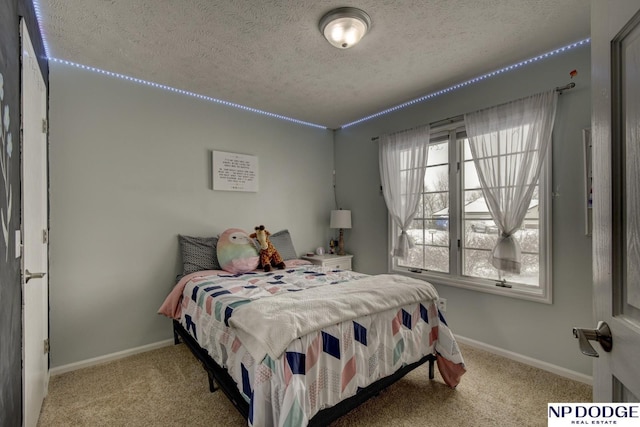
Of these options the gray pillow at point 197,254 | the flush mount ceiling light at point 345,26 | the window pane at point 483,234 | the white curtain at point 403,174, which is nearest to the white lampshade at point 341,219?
the white curtain at point 403,174

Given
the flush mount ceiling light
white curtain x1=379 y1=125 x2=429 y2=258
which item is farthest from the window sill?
the flush mount ceiling light

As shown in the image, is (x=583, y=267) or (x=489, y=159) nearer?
(x=583, y=267)

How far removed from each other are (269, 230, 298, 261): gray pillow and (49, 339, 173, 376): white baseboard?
1.40 meters

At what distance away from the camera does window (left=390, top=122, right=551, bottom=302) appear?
7.75 ft

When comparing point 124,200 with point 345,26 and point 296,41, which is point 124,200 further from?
point 345,26

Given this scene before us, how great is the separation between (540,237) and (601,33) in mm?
2069

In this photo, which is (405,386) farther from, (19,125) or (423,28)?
(19,125)

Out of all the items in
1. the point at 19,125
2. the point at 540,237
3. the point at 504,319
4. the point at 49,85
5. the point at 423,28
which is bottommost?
the point at 504,319

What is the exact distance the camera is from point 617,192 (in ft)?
2.15

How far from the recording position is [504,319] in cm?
254

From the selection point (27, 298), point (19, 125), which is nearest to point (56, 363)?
point (27, 298)

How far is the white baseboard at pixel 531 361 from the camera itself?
2.15 metres

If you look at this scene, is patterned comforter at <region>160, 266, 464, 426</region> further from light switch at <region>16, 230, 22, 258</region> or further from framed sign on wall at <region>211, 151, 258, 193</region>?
framed sign on wall at <region>211, 151, 258, 193</region>

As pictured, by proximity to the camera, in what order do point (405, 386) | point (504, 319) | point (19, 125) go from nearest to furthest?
point (19, 125), point (405, 386), point (504, 319)
